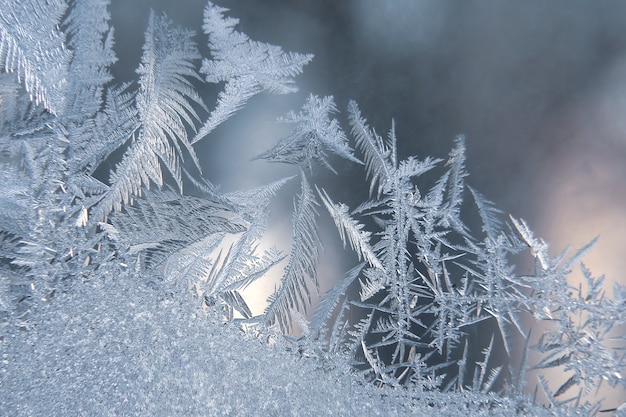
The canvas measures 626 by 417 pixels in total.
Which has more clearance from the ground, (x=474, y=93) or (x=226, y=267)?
(x=474, y=93)

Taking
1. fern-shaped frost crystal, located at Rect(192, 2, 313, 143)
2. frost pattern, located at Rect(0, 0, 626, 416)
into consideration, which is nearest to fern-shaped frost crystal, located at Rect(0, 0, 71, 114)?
frost pattern, located at Rect(0, 0, 626, 416)

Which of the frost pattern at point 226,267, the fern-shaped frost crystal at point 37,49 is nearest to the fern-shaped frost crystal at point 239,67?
the frost pattern at point 226,267

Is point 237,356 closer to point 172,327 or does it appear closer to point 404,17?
point 172,327

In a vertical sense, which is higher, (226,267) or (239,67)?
(239,67)

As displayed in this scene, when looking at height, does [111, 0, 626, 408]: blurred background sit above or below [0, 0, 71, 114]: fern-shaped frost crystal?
above

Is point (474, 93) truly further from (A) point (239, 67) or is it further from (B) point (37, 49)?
(B) point (37, 49)

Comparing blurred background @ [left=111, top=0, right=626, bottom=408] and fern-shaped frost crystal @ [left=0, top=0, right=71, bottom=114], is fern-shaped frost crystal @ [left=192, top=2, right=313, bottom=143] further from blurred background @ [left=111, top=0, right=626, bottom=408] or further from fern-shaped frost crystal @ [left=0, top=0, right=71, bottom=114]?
fern-shaped frost crystal @ [left=0, top=0, right=71, bottom=114]

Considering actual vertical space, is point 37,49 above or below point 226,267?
above

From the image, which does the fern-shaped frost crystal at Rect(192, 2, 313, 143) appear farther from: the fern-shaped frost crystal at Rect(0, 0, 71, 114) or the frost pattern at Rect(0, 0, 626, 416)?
the fern-shaped frost crystal at Rect(0, 0, 71, 114)

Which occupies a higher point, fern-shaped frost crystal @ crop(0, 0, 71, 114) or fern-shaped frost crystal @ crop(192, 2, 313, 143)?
fern-shaped frost crystal @ crop(192, 2, 313, 143)

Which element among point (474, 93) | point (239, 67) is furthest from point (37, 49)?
point (474, 93)
